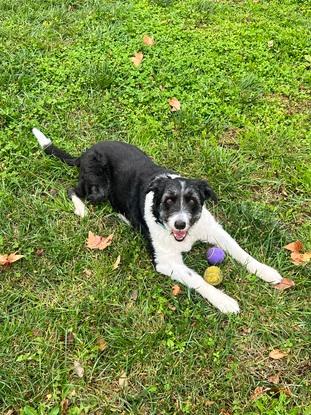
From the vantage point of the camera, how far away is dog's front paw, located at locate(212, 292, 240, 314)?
4.18m

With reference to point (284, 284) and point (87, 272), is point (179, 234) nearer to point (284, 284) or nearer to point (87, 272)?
point (87, 272)

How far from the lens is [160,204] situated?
14.6 ft

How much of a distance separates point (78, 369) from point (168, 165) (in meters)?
2.31

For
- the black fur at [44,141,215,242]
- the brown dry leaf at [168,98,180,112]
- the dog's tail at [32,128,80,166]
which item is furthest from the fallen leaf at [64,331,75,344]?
the brown dry leaf at [168,98,180,112]

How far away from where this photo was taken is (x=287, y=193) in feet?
17.1

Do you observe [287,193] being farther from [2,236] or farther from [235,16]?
[235,16]

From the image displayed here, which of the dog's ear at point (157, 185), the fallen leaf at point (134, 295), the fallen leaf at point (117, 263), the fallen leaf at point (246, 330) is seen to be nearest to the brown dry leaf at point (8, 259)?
the fallen leaf at point (117, 263)

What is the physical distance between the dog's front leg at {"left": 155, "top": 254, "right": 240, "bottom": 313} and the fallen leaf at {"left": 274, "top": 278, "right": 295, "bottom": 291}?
1.28 ft

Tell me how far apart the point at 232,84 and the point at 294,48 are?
1.13 meters

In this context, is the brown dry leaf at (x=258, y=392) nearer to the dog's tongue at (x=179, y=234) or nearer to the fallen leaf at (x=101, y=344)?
the fallen leaf at (x=101, y=344)

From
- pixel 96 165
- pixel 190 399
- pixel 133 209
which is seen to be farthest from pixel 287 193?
pixel 190 399

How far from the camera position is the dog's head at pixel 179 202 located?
14.2ft

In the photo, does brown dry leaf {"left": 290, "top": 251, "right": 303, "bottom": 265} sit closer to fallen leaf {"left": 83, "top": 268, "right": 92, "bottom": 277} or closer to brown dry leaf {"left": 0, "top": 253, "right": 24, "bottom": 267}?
fallen leaf {"left": 83, "top": 268, "right": 92, "bottom": 277}

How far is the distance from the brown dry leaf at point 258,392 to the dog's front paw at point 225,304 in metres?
0.62
